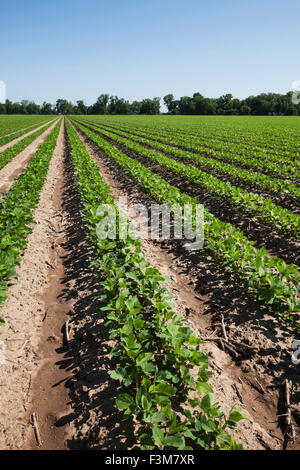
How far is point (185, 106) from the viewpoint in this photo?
12031 centimetres

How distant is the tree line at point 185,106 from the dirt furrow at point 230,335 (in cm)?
11113

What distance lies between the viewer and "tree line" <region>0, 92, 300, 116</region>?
101m

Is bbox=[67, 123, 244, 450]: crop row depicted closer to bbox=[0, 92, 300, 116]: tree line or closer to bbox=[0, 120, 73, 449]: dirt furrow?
bbox=[0, 120, 73, 449]: dirt furrow

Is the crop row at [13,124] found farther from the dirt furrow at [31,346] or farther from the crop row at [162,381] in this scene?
the crop row at [162,381]

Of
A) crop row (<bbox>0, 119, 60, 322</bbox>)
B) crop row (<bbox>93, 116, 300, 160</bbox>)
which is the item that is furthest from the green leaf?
crop row (<bbox>93, 116, 300, 160</bbox>)

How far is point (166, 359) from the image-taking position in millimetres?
2918

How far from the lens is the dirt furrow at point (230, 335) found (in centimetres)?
264

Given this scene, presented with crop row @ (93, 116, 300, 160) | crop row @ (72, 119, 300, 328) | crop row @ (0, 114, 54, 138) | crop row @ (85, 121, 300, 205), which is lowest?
crop row @ (72, 119, 300, 328)

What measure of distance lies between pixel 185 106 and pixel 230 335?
133220mm

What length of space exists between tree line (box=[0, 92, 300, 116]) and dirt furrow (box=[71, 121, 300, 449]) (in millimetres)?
111134
